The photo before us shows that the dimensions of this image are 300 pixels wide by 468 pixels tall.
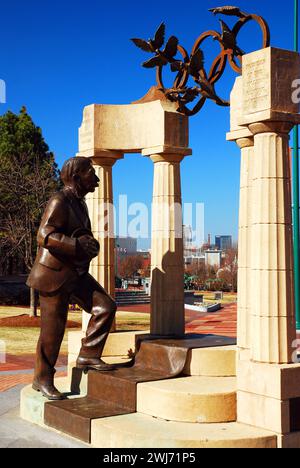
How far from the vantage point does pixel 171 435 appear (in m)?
7.13

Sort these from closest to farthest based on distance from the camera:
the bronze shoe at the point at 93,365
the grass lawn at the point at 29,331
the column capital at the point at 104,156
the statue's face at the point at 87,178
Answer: the bronze shoe at the point at 93,365, the statue's face at the point at 87,178, the column capital at the point at 104,156, the grass lawn at the point at 29,331

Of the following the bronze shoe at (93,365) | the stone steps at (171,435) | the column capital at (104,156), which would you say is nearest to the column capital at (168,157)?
the column capital at (104,156)

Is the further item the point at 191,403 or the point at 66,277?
the point at 66,277

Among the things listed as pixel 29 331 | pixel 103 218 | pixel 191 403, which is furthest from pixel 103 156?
pixel 29 331

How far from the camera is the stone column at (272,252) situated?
7445 millimetres

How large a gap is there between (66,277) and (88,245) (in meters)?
0.60

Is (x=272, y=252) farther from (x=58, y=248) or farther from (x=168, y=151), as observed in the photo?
(x=168, y=151)

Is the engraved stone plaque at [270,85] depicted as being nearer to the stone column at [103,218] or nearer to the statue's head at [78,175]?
the statue's head at [78,175]

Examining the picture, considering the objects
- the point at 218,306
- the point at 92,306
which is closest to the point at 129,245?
the point at 218,306

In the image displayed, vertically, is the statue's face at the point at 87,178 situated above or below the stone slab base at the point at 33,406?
above

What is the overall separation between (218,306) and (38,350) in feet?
93.4

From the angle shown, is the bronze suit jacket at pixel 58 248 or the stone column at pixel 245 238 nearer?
the bronze suit jacket at pixel 58 248

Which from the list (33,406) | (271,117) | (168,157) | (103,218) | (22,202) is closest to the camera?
(271,117)

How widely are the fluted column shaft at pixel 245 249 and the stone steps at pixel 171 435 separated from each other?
71.7 inches
